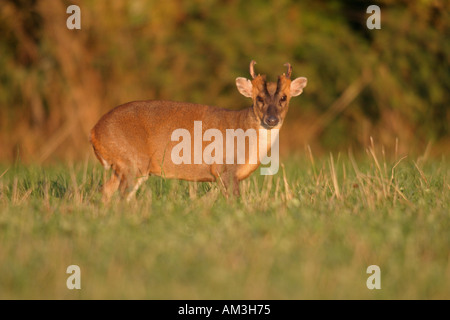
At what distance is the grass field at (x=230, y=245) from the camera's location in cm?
471

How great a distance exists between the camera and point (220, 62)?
1680 cm

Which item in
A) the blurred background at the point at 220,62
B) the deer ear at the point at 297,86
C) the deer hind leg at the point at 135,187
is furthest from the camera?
the blurred background at the point at 220,62

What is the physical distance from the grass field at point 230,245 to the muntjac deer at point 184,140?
1.29 ft

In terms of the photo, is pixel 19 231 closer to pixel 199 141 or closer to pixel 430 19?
pixel 199 141

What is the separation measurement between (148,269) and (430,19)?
13022 mm

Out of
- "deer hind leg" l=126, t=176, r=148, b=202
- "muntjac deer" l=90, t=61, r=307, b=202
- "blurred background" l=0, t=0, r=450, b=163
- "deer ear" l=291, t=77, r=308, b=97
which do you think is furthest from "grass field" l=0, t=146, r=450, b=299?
"blurred background" l=0, t=0, r=450, b=163

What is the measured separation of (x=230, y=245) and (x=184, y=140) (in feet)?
9.15

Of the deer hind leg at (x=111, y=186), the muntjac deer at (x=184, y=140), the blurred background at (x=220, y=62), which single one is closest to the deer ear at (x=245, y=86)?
the muntjac deer at (x=184, y=140)

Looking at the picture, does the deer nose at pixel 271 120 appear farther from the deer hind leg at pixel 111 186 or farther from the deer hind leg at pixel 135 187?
the deer hind leg at pixel 111 186

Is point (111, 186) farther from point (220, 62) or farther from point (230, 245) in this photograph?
point (220, 62)

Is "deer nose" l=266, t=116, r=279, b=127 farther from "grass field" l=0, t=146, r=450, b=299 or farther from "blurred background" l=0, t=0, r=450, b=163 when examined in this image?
"blurred background" l=0, t=0, r=450, b=163

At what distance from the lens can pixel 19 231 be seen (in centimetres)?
605

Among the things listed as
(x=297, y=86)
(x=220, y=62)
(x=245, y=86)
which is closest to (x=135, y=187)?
(x=245, y=86)
